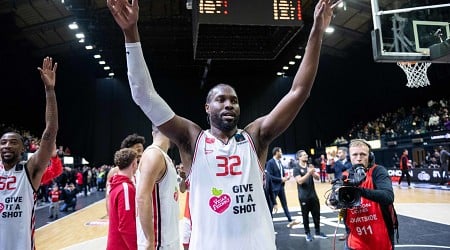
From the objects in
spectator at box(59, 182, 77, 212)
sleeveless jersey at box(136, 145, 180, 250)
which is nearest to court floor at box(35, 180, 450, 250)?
spectator at box(59, 182, 77, 212)

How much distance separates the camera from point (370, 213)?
3123 mm

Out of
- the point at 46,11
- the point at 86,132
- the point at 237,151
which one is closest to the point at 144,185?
the point at 237,151

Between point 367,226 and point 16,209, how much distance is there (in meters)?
2.81

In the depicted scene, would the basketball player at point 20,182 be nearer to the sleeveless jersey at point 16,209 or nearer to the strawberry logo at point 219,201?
the sleeveless jersey at point 16,209

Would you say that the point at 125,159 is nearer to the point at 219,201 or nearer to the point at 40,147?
the point at 40,147

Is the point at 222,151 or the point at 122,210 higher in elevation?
the point at 222,151

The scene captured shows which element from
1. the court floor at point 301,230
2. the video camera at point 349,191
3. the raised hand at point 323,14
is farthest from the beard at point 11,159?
the court floor at point 301,230

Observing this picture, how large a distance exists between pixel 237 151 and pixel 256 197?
25 cm

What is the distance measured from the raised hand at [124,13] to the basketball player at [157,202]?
116 cm

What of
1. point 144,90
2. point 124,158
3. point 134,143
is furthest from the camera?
point 134,143

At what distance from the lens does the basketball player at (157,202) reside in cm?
251

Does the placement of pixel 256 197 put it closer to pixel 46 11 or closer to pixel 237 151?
pixel 237 151

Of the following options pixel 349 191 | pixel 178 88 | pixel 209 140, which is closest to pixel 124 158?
pixel 209 140

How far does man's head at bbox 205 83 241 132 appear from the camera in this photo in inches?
74.9
